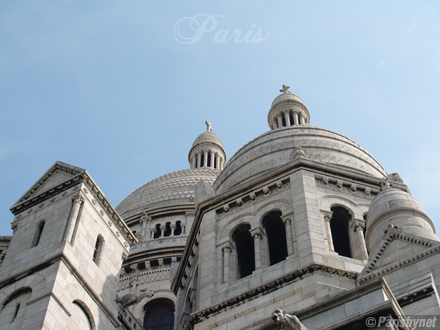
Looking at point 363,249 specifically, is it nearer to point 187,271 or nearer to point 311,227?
point 311,227

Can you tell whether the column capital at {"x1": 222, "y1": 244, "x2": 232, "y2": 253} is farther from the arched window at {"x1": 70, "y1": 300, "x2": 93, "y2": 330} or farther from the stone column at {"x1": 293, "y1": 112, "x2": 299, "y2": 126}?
the stone column at {"x1": 293, "y1": 112, "x2": 299, "y2": 126}

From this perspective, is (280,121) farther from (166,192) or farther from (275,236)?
(166,192)

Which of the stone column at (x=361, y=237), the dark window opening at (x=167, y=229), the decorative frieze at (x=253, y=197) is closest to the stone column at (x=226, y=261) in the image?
the decorative frieze at (x=253, y=197)

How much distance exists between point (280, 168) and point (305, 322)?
14022mm

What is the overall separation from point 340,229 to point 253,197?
3618 mm

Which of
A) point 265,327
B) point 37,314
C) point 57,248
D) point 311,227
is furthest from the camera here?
point 311,227

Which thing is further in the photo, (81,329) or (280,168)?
(280,168)

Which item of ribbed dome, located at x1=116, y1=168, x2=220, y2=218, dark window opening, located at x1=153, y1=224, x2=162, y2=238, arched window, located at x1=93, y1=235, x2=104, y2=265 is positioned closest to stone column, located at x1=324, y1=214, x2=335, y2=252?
arched window, located at x1=93, y1=235, x2=104, y2=265

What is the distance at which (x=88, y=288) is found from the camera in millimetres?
22656

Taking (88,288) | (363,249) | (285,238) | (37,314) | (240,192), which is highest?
(240,192)

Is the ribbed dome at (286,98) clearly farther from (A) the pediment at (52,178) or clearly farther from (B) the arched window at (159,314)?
(A) the pediment at (52,178)

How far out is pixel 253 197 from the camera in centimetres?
2789

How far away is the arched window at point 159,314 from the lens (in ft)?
128

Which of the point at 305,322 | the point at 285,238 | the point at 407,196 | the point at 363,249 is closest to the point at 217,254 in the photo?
the point at 285,238
